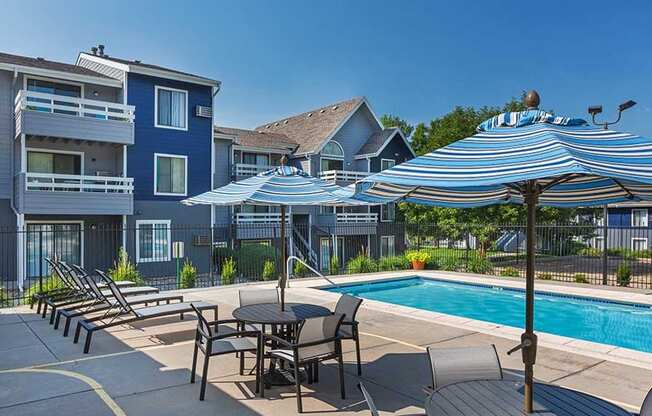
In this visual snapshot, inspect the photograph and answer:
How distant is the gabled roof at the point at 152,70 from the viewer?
1863cm

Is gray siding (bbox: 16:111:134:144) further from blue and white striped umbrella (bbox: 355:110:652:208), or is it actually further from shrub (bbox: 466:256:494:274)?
blue and white striped umbrella (bbox: 355:110:652:208)

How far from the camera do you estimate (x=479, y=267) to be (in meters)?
17.8

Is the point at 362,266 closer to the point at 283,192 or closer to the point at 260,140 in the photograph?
the point at 260,140

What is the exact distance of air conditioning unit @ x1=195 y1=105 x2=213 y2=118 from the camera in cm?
2036

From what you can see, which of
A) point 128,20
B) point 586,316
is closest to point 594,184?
point 586,316

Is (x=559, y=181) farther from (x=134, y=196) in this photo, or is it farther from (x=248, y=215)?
(x=248, y=215)

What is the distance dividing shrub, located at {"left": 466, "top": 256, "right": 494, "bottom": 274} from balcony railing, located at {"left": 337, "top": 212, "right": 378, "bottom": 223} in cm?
870

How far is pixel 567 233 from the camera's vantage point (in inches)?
924

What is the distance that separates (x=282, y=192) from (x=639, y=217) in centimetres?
3775

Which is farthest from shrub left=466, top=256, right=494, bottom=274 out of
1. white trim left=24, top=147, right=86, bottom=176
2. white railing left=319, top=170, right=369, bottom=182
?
white trim left=24, top=147, right=86, bottom=176

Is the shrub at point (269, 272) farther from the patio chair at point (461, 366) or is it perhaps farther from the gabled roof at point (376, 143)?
the gabled roof at point (376, 143)

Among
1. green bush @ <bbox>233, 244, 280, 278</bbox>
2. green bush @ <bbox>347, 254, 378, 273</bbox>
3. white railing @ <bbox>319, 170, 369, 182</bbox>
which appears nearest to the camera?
green bush @ <bbox>347, 254, 378, 273</bbox>

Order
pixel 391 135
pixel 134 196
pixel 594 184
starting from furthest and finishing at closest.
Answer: pixel 391 135, pixel 134 196, pixel 594 184

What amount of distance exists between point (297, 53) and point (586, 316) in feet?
56.1
